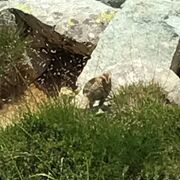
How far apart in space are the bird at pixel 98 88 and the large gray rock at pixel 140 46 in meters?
0.07

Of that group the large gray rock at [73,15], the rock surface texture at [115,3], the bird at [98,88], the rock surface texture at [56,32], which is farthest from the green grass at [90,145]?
the rock surface texture at [115,3]

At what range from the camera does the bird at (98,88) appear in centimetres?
554

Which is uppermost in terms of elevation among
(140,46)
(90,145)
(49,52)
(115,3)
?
(90,145)

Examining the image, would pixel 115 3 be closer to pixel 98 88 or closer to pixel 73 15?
pixel 73 15

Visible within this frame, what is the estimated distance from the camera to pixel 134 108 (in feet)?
16.1

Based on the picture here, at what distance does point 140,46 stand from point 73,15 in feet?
3.22

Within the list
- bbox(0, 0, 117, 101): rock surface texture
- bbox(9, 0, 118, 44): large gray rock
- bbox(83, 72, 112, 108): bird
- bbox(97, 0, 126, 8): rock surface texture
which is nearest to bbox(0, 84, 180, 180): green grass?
bbox(83, 72, 112, 108): bird

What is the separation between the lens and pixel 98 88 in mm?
5543

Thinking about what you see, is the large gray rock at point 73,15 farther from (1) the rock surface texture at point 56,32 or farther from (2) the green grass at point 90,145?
(2) the green grass at point 90,145

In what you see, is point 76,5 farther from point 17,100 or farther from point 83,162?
point 83,162

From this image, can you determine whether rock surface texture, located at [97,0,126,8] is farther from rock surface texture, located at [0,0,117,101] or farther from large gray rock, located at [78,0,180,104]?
large gray rock, located at [78,0,180,104]

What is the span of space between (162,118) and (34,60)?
2.65m

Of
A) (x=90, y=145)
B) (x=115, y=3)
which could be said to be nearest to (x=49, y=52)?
(x=115, y=3)

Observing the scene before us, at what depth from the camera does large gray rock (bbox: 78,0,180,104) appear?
5.58 meters
